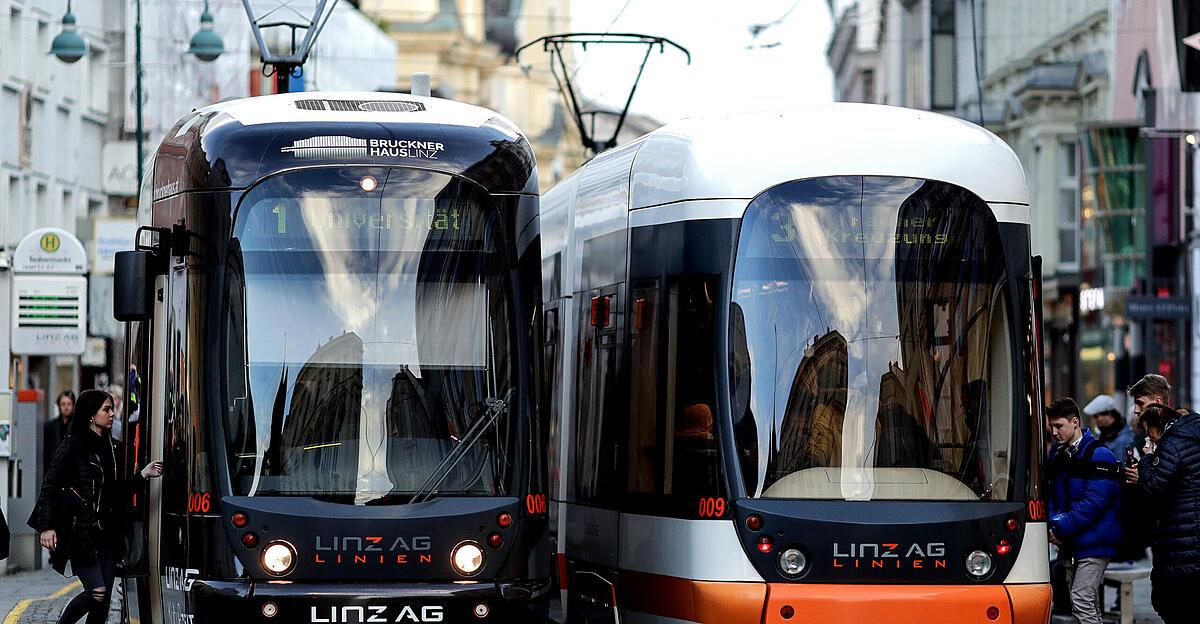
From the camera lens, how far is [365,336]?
11.4 metres

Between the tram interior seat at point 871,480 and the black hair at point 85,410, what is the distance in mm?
4548

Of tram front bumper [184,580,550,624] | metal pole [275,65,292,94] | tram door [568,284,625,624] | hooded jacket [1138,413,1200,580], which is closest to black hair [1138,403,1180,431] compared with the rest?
hooded jacket [1138,413,1200,580]

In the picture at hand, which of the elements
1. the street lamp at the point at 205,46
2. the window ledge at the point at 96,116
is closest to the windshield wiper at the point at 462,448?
the street lamp at the point at 205,46

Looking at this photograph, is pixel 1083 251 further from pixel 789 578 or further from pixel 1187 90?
pixel 789 578

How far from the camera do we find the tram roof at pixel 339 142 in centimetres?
1146

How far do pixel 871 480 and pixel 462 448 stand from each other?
202 cm

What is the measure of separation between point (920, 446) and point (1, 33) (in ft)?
102

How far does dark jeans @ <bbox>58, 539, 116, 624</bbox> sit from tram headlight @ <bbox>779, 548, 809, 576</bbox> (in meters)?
4.74

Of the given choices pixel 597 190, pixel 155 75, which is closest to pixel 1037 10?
pixel 155 75

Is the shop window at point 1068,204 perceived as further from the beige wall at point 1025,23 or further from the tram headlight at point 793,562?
the tram headlight at point 793,562

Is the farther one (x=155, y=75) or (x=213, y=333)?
(x=155, y=75)

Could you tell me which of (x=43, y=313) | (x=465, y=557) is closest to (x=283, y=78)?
(x=43, y=313)

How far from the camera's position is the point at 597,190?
44.8ft

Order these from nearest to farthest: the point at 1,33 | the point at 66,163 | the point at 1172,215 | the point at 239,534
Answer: the point at 239,534 < the point at 1172,215 < the point at 1,33 < the point at 66,163
